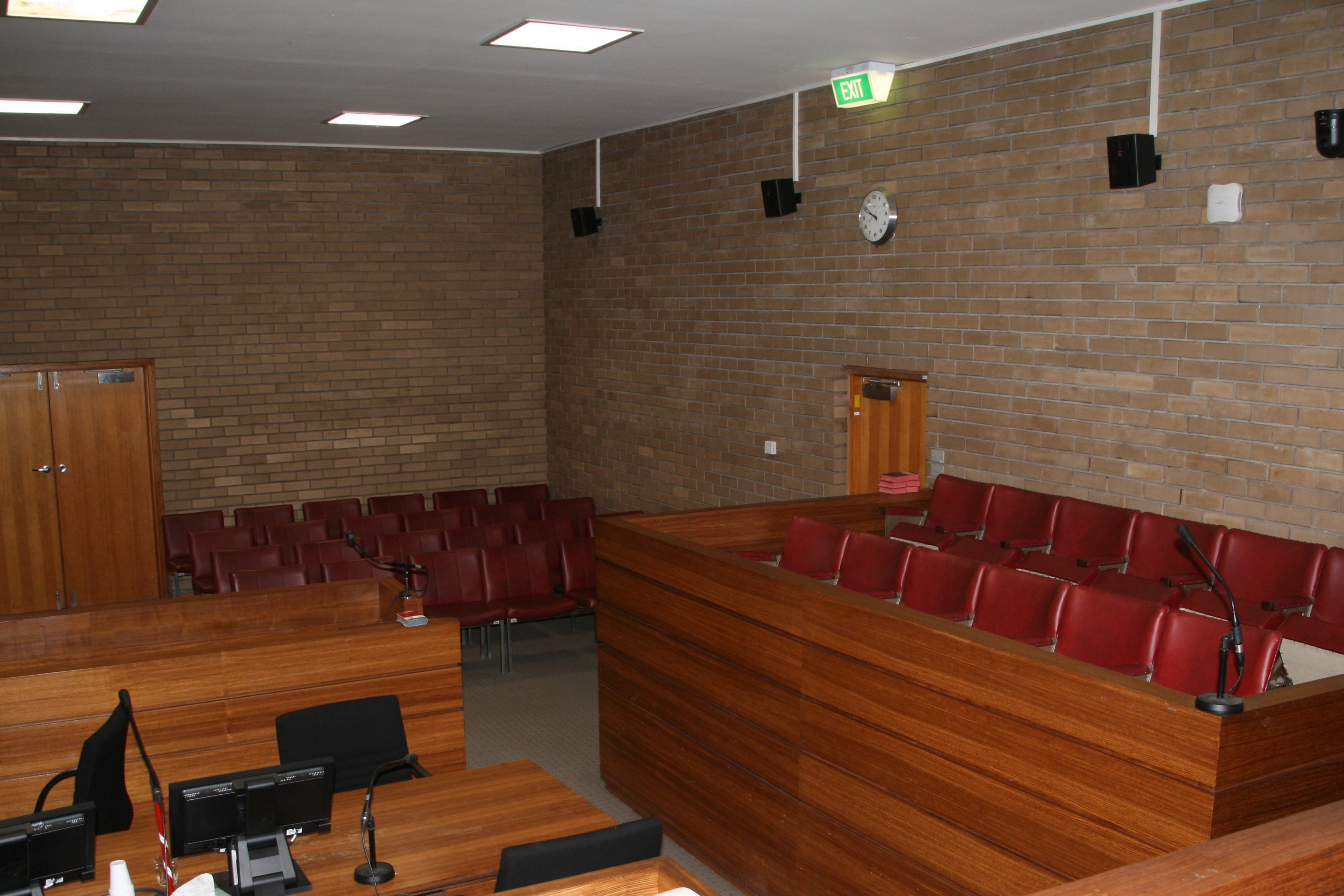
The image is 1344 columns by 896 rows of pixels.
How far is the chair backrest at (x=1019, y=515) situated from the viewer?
6086 millimetres

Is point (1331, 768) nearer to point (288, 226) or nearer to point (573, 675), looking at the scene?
point (573, 675)

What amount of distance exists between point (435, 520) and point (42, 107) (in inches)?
167

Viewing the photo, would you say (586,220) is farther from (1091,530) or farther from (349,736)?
(349,736)

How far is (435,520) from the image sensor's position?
9.40 meters

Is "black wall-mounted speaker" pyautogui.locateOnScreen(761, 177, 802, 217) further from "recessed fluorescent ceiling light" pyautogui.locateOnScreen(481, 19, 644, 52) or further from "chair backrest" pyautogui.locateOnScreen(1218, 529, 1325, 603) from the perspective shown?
"chair backrest" pyautogui.locateOnScreen(1218, 529, 1325, 603)

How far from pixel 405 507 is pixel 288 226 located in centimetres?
293

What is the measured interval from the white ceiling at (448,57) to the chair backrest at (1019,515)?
2.55 metres

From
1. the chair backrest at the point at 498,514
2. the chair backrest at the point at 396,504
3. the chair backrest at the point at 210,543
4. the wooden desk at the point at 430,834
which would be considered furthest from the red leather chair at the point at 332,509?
the wooden desk at the point at 430,834

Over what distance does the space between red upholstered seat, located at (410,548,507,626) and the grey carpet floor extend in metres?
0.49

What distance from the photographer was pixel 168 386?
33.2ft

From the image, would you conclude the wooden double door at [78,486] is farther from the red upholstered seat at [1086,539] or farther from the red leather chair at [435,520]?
the red upholstered seat at [1086,539]

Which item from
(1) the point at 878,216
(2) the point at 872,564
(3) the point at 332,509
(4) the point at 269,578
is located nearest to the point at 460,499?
(3) the point at 332,509

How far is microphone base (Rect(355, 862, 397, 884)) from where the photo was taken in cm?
314

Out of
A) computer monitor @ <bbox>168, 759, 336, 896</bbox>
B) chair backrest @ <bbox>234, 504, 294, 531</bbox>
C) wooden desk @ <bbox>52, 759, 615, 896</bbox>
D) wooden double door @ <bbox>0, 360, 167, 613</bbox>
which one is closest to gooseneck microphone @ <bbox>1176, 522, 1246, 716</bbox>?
wooden desk @ <bbox>52, 759, 615, 896</bbox>
